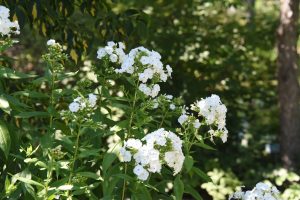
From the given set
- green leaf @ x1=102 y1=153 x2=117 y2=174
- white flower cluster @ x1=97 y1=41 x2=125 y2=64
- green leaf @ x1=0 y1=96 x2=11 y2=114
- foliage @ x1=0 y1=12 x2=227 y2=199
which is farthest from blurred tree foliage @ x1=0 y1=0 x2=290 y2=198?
green leaf @ x1=0 y1=96 x2=11 y2=114

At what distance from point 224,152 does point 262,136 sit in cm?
90

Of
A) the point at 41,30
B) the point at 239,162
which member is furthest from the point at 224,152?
the point at 41,30

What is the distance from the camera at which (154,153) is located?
241cm

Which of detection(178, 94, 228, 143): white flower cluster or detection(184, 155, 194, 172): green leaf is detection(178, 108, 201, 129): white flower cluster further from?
detection(184, 155, 194, 172): green leaf

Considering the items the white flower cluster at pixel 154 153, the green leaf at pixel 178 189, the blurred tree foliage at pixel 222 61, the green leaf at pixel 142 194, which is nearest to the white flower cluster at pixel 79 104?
the white flower cluster at pixel 154 153

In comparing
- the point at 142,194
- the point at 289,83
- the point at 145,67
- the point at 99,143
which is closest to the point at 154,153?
the point at 142,194

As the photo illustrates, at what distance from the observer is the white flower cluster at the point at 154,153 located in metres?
2.42

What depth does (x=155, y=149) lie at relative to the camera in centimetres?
245

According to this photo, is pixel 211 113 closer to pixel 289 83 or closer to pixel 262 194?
pixel 262 194

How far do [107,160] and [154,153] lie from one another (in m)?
0.41

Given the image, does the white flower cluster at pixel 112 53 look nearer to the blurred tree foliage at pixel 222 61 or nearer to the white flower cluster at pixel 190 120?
the white flower cluster at pixel 190 120

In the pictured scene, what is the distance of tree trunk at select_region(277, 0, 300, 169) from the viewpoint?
5.99 m

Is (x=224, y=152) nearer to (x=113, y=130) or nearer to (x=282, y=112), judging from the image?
(x=282, y=112)

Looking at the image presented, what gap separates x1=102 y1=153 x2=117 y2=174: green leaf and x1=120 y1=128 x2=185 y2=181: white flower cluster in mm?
257
